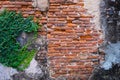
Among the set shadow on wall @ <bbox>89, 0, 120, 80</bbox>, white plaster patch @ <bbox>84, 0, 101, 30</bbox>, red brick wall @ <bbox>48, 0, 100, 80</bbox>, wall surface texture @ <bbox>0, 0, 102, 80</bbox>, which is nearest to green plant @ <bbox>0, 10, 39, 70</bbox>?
wall surface texture @ <bbox>0, 0, 102, 80</bbox>

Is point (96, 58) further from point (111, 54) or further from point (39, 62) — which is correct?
point (39, 62)

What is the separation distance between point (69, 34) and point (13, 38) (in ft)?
3.24

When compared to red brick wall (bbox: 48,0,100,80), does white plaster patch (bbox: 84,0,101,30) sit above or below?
above

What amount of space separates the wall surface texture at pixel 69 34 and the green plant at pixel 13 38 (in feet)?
0.43

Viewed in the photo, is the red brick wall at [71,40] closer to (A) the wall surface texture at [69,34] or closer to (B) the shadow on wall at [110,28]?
(A) the wall surface texture at [69,34]

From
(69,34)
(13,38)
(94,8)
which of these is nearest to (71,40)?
(69,34)

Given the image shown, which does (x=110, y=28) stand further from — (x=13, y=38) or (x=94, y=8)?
(x=13, y=38)

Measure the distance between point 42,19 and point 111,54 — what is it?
4.47 feet

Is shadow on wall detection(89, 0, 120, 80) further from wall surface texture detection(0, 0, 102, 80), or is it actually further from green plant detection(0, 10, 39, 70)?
green plant detection(0, 10, 39, 70)

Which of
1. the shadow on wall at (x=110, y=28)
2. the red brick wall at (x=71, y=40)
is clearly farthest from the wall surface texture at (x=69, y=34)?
the shadow on wall at (x=110, y=28)

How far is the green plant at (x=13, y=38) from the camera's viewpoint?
5.55m

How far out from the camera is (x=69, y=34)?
5.65 m

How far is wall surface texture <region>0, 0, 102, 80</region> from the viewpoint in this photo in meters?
5.61

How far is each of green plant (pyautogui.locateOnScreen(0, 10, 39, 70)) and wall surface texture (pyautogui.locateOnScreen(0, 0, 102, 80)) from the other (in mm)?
131
